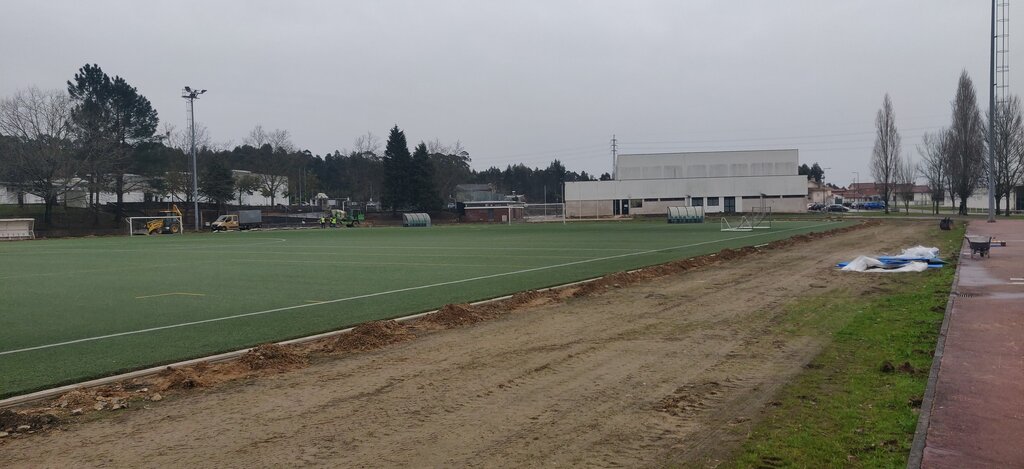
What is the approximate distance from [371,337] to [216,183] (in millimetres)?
81942

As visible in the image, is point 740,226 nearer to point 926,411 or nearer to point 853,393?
point 853,393

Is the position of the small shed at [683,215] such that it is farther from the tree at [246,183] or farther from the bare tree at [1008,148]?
the tree at [246,183]

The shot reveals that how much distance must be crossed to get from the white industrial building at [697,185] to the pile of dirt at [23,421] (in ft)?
299

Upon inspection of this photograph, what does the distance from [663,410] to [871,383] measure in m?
2.40

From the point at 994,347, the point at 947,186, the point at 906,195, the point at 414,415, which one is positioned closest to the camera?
the point at 414,415

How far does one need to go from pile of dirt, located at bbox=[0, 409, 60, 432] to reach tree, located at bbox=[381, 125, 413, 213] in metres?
88.3

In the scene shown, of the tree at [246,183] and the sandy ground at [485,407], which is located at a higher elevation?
the tree at [246,183]

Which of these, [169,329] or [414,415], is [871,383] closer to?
[414,415]

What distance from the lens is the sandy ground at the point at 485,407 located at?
205 inches

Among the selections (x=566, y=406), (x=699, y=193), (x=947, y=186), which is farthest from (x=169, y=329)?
(x=947, y=186)

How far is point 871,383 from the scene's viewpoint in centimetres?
701

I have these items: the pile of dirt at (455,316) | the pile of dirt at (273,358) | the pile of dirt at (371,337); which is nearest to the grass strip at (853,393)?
the pile of dirt at (455,316)

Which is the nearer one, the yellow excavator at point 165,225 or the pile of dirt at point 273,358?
the pile of dirt at point 273,358

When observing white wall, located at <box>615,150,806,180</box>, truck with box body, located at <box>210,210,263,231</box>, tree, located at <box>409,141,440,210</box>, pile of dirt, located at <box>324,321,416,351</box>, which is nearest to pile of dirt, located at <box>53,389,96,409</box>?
pile of dirt, located at <box>324,321,416,351</box>
